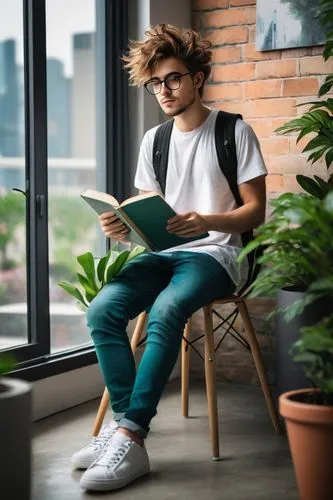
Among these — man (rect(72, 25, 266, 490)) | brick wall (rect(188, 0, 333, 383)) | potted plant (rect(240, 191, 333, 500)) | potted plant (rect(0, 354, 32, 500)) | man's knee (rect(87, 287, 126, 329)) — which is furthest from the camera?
brick wall (rect(188, 0, 333, 383))

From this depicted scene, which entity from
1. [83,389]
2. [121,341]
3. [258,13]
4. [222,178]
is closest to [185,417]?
[83,389]

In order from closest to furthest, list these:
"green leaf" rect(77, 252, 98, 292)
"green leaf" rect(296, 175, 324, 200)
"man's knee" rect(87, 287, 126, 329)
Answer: "man's knee" rect(87, 287, 126, 329) → "green leaf" rect(77, 252, 98, 292) → "green leaf" rect(296, 175, 324, 200)

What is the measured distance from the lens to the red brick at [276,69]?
339 centimetres

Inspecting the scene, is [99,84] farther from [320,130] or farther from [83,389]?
[83,389]

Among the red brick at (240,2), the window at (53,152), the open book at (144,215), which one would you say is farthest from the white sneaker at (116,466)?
the red brick at (240,2)

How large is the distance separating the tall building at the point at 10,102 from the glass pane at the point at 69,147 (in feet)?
0.64

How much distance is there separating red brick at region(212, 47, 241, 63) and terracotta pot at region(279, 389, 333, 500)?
1941mm

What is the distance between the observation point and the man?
7.66 ft

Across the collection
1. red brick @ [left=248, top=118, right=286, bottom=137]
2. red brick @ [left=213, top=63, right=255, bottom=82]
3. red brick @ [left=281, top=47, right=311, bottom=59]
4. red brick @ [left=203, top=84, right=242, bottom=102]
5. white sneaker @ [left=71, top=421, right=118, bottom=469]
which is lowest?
white sneaker @ [left=71, top=421, right=118, bottom=469]

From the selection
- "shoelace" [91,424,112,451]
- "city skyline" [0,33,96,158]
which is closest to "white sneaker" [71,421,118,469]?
"shoelace" [91,424,112,451]

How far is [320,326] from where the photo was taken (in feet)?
6.04

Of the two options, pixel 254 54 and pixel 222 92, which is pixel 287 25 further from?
pixel 222 92

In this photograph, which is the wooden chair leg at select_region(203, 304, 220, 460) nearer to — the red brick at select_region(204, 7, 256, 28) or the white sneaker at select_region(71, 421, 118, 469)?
the white sneaker at select_region(71, 421, 118, 469)

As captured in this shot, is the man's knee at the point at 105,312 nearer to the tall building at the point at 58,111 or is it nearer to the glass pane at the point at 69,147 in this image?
the glass pane at the point at 69,147
